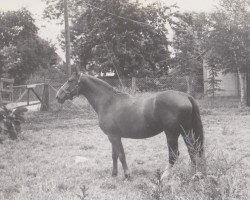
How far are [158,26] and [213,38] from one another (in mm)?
12586

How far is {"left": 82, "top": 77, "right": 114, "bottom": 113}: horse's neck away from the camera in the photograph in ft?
26.1

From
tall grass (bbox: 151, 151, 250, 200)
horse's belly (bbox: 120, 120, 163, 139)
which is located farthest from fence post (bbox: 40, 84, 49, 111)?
tall grass (bbox: 151, 151, 250, 200)

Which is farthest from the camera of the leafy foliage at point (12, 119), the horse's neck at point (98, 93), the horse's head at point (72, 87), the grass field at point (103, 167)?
the leafy foliage at point (12, 119)

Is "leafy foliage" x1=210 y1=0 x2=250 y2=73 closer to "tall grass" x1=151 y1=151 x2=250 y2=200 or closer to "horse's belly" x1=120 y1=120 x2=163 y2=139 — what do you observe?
"horse's belly" x1=120 y1=120 x2=163 y2=139

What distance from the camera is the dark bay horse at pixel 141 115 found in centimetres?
700

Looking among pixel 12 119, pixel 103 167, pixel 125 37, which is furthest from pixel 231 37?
pixel 103 167

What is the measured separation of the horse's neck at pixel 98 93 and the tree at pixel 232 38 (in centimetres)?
1832

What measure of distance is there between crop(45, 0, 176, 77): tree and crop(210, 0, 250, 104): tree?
1065cm

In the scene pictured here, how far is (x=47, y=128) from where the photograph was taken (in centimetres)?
1527

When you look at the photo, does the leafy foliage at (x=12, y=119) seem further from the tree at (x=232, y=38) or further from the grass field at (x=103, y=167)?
the tree at (x=232, y=38)

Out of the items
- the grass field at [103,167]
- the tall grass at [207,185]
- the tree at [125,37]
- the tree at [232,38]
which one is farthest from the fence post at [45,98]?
the tall grass at [207,185]

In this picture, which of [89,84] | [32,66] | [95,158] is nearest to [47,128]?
[95,158]

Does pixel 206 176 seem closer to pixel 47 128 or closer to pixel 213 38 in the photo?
pixel 47 128

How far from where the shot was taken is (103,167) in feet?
28.0
